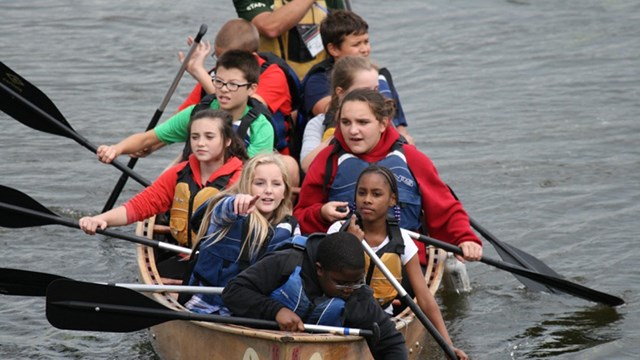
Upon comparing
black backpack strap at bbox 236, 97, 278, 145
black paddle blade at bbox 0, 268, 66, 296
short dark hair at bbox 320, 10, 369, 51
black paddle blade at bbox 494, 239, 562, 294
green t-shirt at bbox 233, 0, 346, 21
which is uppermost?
green t-shirt at bbox 233, 0, 346, 21

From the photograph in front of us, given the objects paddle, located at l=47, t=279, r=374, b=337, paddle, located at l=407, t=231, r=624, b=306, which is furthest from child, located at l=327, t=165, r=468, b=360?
paddle, located at l=47, t=279, r=374, b=337

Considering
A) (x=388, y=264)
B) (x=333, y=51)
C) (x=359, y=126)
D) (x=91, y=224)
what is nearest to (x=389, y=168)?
(x=359, y=126)

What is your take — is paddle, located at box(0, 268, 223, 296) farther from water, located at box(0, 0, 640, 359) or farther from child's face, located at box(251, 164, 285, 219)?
child's face, located at box(251, 164, 285, 219)

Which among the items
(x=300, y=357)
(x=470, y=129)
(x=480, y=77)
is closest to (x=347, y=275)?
(x=300, y=357)

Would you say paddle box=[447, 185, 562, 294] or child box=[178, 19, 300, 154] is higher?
child box=[178, 19, 300, 154]

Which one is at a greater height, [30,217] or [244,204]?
[244,204]

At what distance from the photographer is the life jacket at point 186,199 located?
6695 mm

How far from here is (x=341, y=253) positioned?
5195 mm

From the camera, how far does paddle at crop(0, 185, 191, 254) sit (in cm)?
675

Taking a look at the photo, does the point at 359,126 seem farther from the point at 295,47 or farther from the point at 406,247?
the point at 295,47

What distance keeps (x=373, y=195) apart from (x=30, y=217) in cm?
212

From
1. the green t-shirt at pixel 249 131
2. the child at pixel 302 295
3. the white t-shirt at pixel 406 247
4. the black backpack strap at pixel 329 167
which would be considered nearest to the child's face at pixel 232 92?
the green t-shirt at pixel 249 131

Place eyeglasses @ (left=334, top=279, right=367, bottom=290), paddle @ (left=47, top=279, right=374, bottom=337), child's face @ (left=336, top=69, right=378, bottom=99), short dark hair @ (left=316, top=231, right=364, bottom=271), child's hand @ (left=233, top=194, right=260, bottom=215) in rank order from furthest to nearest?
child's face @ (left=336, top=69, right=378, bottom=99), paddle @ (left=47, top=279, right=374, bottom=337), child's hand @ (left=233, top=194, right=260, bottom=215), eyeglasses @ (left=334, top=279, right=367, bottom=290), short dark hair @ (left=316, top=231, right=364, bottom=271)

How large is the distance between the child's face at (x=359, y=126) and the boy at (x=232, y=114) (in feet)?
2.69
